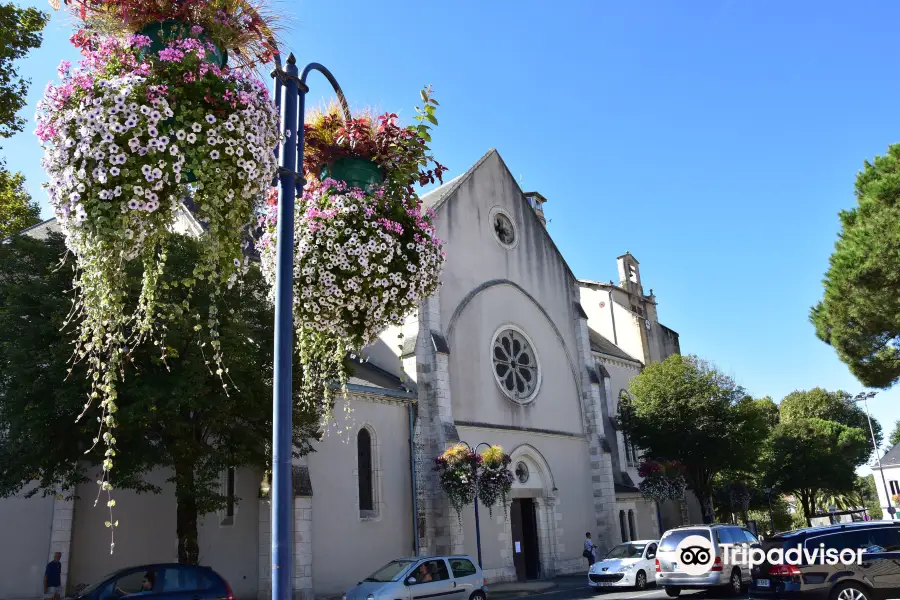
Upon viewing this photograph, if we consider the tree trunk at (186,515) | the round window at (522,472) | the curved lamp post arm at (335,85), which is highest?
the curved lamp post arm at (335,85)

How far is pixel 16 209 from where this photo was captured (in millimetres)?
19219

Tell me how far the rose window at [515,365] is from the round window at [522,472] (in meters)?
2.37

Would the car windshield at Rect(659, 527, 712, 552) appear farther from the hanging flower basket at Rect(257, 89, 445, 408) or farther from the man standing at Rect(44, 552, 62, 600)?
the man standing at Rect(44, 552, 62, 600)

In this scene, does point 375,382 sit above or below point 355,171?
above

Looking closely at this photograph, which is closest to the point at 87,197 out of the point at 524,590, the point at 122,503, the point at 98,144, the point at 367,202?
the point at 98,144

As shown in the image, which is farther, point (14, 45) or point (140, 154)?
point (14, 45)

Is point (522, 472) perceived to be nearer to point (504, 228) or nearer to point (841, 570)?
point (504, 228)

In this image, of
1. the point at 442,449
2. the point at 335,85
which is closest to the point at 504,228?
the point at 442,449

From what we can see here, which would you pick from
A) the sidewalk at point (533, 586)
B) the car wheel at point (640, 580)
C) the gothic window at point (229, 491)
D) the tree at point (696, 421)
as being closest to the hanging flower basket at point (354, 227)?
the gothic window at point (229, 491)

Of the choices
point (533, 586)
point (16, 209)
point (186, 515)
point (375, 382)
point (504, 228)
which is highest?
point (504, 228)

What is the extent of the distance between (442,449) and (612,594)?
20.9ft

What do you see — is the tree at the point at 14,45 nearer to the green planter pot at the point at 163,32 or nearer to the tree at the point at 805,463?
the green planter pot at the point at 163,32

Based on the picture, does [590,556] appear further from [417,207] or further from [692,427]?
[417,207]

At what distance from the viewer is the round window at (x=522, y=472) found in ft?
80.4
